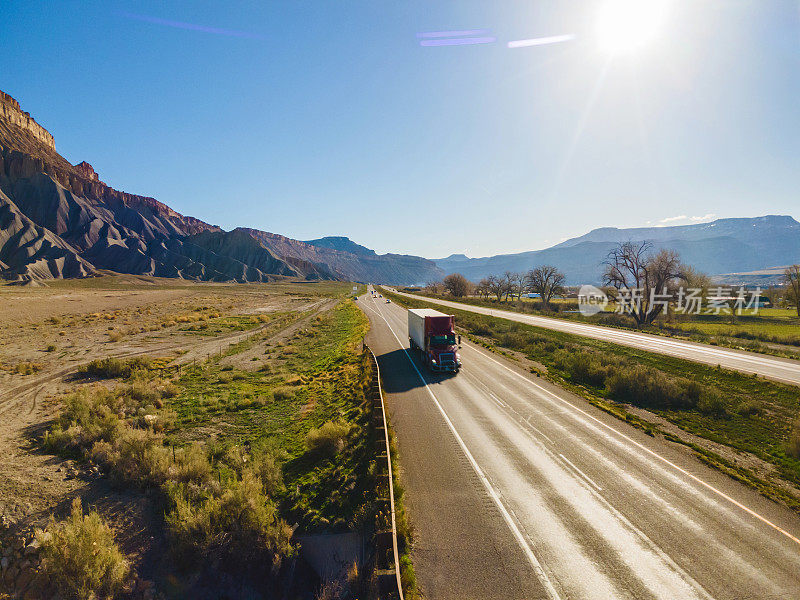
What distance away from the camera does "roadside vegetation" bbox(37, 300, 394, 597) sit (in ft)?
26.0

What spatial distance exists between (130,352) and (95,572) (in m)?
27.2

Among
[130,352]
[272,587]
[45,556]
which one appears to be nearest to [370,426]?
[272,587]

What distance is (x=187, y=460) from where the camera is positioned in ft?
35.6

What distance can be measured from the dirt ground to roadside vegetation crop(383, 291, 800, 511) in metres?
18.4

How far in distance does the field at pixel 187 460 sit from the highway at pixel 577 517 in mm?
2425

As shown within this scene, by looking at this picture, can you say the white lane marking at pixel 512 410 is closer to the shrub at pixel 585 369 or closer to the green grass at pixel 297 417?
the shrub at pixel 585 369

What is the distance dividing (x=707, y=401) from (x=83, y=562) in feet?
78.0

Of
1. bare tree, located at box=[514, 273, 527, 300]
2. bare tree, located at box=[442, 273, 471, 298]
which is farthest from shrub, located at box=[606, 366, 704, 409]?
bare tree, located at box=[442, 273, 471, 298]

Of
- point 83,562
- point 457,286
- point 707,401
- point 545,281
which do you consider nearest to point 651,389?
point 707,401

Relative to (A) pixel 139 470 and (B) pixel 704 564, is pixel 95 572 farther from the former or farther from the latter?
(B) pixel 704 564

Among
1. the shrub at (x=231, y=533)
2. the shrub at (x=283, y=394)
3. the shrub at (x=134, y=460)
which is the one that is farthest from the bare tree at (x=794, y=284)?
the shrub at (x=134, y=460)

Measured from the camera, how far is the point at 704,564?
278 inches

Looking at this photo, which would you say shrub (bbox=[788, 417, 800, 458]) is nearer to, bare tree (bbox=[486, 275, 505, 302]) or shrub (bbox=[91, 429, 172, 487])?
shrub (bbox=[91, 429, 172, 487])

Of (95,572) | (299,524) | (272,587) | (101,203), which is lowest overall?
(272,587)
